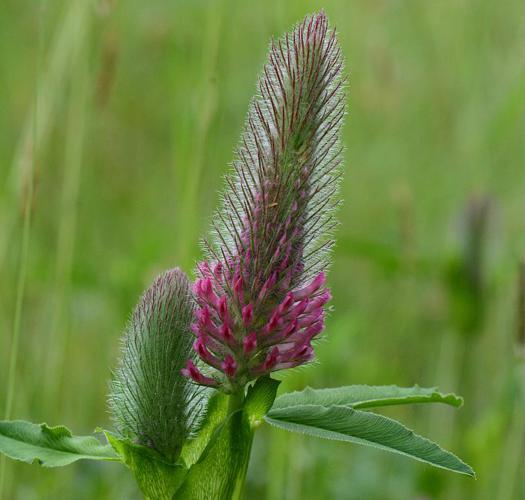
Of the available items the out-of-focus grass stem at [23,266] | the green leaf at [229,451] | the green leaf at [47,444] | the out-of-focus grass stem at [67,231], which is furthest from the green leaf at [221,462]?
the out-of-focus grass stem at [67,231]

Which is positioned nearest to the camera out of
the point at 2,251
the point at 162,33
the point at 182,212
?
the point at 182,212

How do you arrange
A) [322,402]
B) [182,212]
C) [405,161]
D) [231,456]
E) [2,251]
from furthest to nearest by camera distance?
[405,161]
[2,251]
[182,212]
[322,402]
[231,456]

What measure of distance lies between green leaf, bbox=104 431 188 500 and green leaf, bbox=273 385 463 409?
0.67 feet

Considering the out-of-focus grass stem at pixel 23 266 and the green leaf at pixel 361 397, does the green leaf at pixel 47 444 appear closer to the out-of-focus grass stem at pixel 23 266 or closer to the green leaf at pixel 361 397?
the green leaf at pixel 361 397

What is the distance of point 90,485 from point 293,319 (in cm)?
212

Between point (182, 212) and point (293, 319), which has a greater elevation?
point (182, 212)

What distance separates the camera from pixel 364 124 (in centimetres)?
626

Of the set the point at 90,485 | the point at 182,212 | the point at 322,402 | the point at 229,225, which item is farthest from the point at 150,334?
the point at 90,485

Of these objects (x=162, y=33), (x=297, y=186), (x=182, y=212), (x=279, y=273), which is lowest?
(x=279, y=273)

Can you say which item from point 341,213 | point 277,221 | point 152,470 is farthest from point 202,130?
point 341,213

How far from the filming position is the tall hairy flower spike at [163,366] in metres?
1.50

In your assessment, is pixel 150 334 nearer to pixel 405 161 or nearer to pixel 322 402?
pixel 322 402

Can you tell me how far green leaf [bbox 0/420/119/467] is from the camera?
1.52 m

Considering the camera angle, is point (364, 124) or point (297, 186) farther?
point (364, 124)
